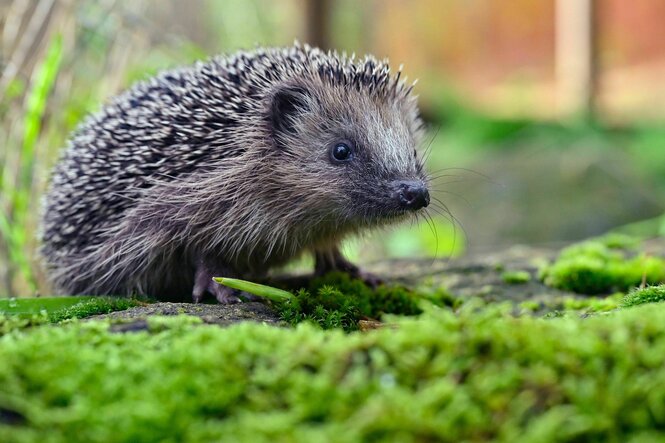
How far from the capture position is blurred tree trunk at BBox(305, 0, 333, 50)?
13.7m

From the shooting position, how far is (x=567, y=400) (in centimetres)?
265

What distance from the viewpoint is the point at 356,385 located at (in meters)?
2.68

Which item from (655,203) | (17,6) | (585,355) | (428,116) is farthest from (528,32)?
(585,355)

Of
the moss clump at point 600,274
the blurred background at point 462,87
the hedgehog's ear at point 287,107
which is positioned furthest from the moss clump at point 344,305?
the moss clump at point 600,274

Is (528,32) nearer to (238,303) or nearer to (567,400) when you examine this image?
(238,303)

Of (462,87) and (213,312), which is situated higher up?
(462,87)

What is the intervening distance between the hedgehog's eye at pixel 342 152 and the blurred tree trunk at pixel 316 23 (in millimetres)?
8580

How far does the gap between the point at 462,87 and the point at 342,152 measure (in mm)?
15545

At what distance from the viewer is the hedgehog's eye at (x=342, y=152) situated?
5395 millimetres

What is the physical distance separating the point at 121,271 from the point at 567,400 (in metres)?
3.75

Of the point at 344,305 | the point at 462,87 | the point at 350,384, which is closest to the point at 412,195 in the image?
the point at 344,305

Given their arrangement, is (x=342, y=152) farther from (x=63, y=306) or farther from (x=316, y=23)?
(x=316, y=23)

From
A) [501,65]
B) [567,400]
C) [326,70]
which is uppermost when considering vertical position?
[501,65]

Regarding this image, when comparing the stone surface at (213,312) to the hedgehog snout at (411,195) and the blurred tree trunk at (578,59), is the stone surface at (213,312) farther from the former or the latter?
the blurred tree trunk at (578,59)
